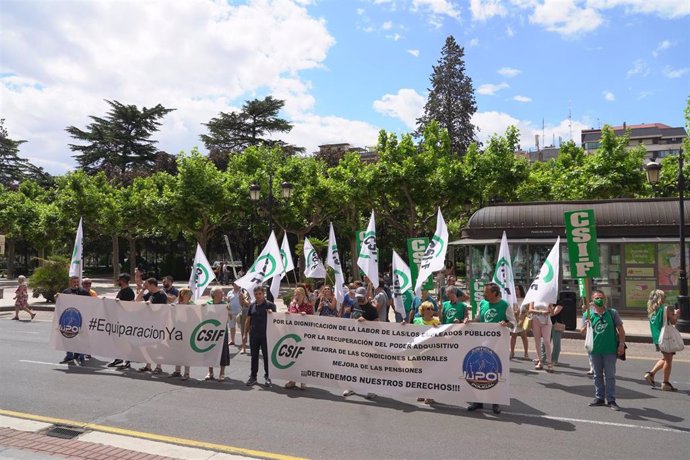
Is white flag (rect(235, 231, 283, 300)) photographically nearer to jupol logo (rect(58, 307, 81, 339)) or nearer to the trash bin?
jupol logo (rect(58, 307, 81, 339))

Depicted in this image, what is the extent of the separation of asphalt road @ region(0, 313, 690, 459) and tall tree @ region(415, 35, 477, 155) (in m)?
52.1

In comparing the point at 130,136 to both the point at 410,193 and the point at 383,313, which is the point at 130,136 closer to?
the point at 410,193

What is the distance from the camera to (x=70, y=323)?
1091 centimetres

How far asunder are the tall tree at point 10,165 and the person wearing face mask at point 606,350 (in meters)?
69.8

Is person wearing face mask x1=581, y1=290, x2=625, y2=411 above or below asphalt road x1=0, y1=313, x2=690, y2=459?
above

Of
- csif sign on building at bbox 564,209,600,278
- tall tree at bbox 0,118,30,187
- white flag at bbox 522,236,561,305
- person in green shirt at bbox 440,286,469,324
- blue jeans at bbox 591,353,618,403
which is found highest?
tall tree at bbox 0,118,30,187

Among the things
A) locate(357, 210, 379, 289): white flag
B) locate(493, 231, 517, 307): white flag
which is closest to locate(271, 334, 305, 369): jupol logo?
locate(357, 210, 379, 289): white flag

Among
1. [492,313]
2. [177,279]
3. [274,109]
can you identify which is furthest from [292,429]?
[274,109]

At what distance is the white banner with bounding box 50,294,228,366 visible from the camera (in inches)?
380

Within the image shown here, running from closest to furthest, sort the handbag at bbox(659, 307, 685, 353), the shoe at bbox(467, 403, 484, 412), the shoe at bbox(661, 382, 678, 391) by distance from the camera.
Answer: the shoe at bbox(467, 403, 484, 412)
the handbag at bbox(659, 307, 685, 353)
the shoe at bbox(661, 382, 678, 391)

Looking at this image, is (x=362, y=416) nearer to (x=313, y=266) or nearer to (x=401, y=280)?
(x=401, y=280)

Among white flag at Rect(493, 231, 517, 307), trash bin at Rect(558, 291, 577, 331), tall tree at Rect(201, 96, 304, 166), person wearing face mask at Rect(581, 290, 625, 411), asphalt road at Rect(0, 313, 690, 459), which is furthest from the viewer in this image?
tall tree at Rect(201, 96, 304, 166)

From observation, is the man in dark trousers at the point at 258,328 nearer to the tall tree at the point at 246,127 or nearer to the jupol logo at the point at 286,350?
the jupol logo at the point at 286,350

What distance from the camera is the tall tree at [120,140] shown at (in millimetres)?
59562
